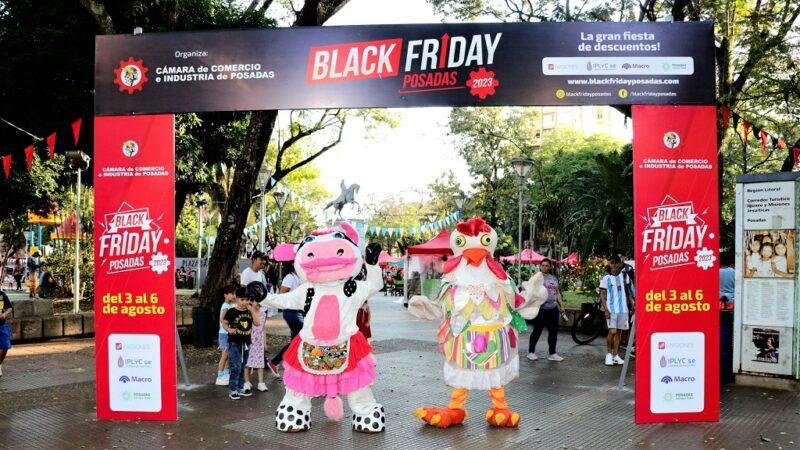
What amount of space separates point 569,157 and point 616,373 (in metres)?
26.9

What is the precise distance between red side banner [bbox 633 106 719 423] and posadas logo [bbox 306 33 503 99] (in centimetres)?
162

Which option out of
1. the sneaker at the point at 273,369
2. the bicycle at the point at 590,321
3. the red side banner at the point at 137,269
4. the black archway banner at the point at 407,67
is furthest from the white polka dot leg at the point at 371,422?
the bicycle at the point at 590,321

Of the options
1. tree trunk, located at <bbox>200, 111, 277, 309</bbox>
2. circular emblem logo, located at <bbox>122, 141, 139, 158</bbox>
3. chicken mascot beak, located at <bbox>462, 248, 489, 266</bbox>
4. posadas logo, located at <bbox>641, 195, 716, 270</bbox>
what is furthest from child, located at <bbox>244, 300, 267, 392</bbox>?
posadas logo, located at <bbox>641, 195, 716, 270</bbox>

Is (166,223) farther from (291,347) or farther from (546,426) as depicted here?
(546,426)

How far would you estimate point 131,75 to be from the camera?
659 cm

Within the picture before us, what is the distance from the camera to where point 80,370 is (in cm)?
980

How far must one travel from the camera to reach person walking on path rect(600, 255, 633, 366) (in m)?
10.0

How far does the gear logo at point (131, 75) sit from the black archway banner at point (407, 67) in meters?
0.01

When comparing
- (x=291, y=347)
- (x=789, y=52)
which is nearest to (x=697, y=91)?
(x=291, y=347)

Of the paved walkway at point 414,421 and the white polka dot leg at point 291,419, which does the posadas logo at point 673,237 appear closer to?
the paved walkway at point 414,421

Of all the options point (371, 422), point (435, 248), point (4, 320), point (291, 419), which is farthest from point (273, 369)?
point (435, 248)

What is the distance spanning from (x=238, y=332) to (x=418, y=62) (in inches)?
146

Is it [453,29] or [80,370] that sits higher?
[453,29]

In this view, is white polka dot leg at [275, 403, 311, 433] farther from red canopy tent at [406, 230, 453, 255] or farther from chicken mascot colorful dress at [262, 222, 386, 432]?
red canopy tent at [406, 230, 453, 255]
